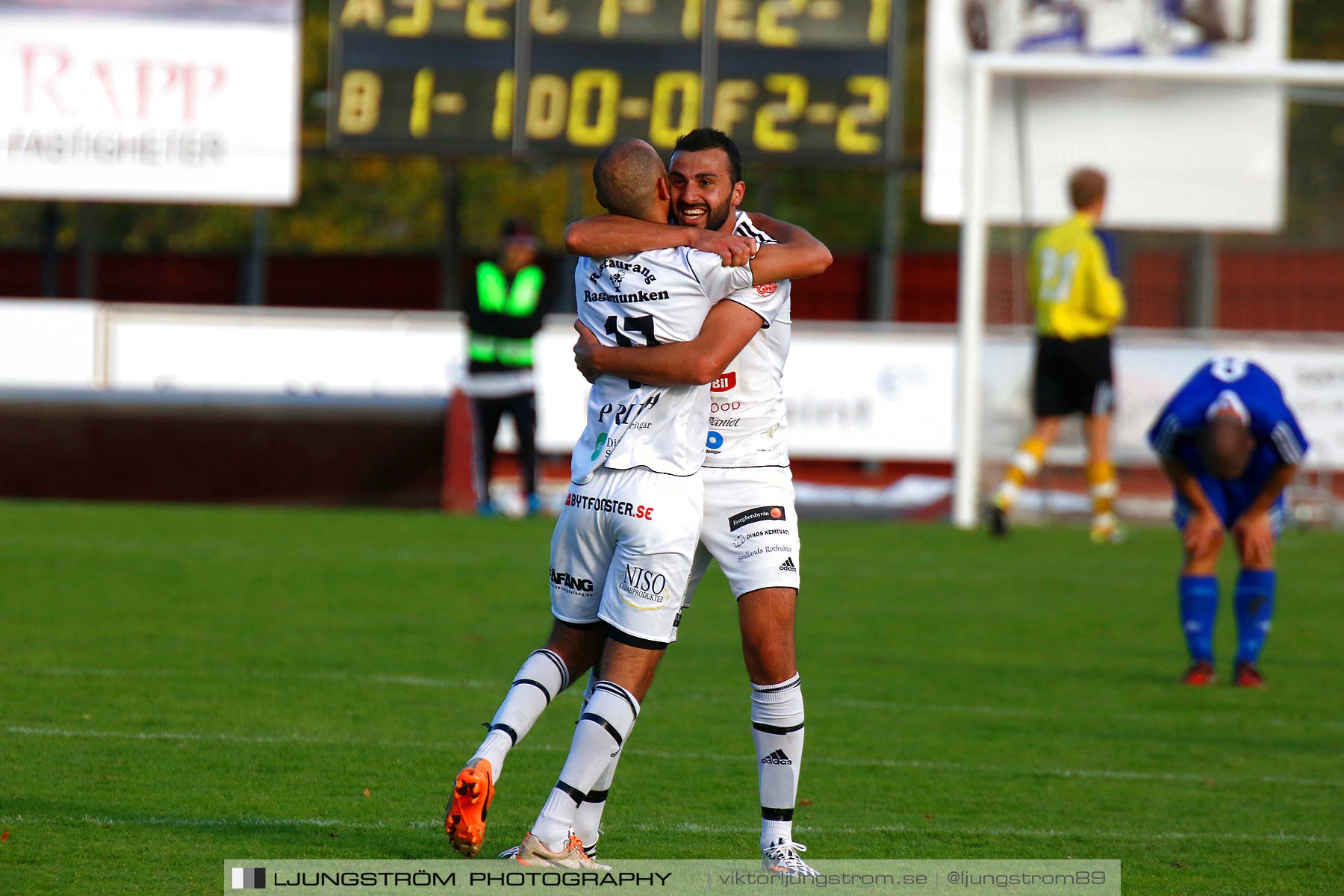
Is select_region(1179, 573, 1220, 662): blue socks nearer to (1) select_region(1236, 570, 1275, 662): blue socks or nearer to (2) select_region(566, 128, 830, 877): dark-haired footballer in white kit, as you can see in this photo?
(1) select_region(1236, 570, 1275, 662): blue socks

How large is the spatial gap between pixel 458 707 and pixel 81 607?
3174 mm

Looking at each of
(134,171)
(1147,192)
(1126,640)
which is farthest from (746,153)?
(1126,640)

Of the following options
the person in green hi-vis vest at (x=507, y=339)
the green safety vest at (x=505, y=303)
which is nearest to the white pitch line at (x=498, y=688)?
the person in green hi-vis vest at (x=507, y=339)

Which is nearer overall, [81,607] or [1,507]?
[81,607]

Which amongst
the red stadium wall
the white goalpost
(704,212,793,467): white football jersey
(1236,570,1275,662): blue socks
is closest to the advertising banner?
the red stadium wall

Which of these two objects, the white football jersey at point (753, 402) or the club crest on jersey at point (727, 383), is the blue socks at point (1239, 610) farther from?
the club crest on jersey at point (727, 383)

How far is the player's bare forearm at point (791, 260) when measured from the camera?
190 inches

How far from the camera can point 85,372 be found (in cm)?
2089

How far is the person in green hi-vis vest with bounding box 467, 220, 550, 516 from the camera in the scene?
588 inches

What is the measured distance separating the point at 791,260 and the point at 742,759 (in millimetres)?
2348

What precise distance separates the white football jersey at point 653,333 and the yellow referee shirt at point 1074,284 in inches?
376

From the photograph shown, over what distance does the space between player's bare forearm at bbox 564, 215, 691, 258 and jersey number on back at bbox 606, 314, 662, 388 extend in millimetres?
161

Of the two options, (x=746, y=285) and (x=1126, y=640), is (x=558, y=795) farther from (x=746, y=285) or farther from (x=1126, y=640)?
(x=1126, y=640)

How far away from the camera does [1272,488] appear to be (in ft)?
26.9
